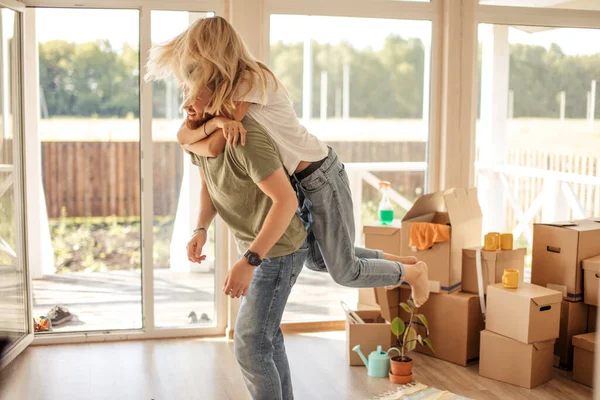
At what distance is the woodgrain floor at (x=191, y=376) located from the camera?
3.04 meters

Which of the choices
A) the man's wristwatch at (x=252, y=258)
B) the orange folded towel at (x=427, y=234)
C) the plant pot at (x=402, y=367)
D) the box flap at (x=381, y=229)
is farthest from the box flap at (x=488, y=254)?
the man's wristwatch at (x=252, y=258)

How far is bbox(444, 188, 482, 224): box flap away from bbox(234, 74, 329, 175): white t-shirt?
4.32 feet

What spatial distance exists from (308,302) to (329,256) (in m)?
1.76

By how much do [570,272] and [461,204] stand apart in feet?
1.92

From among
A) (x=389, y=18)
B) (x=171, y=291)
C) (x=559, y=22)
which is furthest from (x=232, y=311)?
(x=559, y=22)

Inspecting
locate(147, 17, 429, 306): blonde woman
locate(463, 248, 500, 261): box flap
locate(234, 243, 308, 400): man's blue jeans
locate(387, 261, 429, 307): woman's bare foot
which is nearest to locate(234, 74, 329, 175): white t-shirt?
locate(147, 17, 429, 306): blonde woman

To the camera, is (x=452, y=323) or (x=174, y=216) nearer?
(x=452, y=323)

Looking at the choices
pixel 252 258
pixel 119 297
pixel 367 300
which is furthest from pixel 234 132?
pixel 119 297

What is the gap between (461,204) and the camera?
342cm

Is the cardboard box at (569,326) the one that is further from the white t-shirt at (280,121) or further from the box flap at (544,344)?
the white t-shirt at (280,121)

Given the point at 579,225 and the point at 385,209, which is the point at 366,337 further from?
the point at 579,225

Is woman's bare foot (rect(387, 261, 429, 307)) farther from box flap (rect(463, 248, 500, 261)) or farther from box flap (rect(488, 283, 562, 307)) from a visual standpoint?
box flap (rect(463, 248, 500, 261))

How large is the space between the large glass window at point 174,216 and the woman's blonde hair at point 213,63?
167cm

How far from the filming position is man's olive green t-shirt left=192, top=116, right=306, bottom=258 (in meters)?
1.96
